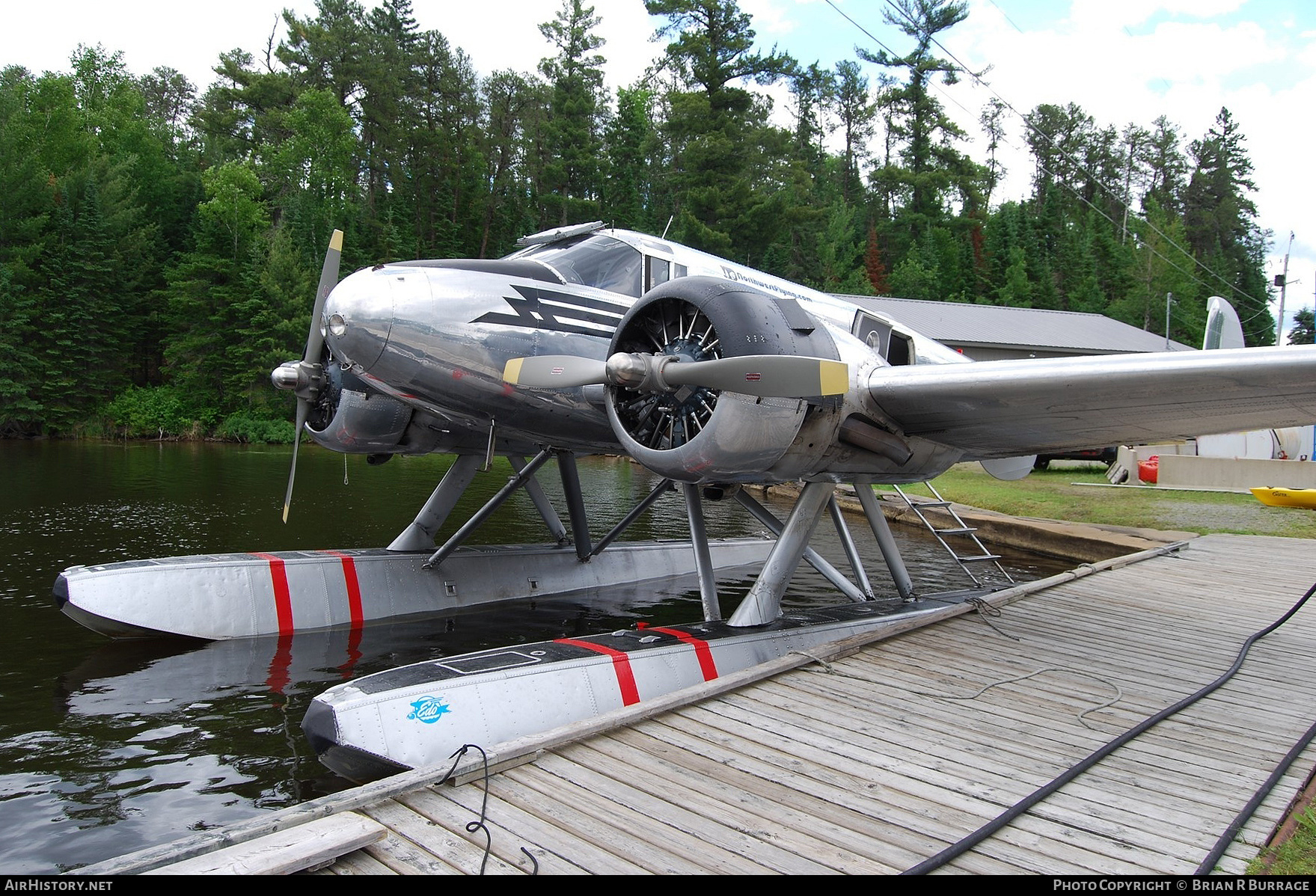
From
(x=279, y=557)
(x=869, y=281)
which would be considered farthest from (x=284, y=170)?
(x=279, y=557)

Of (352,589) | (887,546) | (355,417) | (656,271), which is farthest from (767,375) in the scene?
(352,589)

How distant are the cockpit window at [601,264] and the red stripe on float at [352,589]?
456cm

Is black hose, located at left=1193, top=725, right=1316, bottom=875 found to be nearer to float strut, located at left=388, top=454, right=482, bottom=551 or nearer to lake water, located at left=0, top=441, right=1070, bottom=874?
lake water, located at left=0, top=441, right=1070, bottom=874

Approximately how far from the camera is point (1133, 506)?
2088 cm

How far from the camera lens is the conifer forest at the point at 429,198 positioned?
48062mm

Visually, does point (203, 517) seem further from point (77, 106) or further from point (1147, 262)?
point (1147, 262)

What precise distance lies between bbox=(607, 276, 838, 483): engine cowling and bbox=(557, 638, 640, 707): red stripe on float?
1.53m

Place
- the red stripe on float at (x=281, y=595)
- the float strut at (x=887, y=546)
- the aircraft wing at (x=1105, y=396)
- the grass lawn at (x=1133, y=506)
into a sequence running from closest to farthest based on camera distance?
1. the aircraft wing at (x=1105, y=396)
2. the float strut at (x=887, y=546)
3. the red stripe on float at (x=281, y=595)
4. the grass lawn at (x=1133, y=506)

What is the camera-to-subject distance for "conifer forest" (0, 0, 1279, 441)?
4806 cm

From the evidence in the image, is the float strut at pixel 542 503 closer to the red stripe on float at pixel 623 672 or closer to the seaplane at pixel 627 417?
the seaplane at pixel 627 417

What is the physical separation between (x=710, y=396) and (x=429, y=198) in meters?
Result: 58.5

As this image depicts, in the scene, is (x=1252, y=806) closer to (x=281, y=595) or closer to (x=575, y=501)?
(x=575, y=501)

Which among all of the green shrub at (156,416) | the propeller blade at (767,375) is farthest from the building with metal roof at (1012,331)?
the green shrub at (156,416)

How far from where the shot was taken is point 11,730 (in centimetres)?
691
